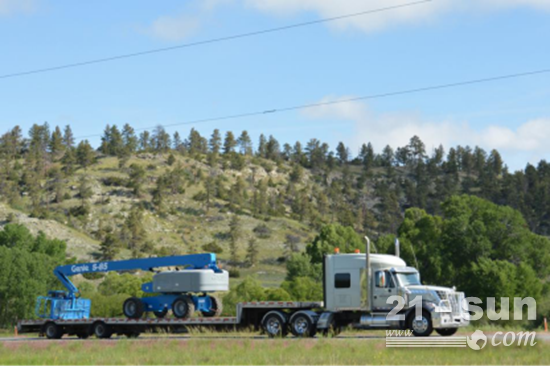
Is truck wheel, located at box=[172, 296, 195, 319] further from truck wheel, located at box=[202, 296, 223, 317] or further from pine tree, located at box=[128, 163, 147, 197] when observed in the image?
pine tree, located at box=[128, 163, 147, 197]

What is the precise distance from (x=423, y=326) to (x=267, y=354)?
29.3 feet

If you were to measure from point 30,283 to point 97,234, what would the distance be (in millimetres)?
69437

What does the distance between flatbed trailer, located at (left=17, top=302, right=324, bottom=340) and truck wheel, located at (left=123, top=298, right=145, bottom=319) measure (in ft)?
2.52

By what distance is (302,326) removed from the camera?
2748 centimetres

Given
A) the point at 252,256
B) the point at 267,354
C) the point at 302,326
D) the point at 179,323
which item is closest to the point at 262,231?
the point at 252,256

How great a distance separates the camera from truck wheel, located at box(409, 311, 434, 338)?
2556 cm

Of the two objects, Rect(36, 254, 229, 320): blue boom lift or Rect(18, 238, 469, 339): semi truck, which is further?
Rect(36, 254, 229, 320): blue boom lift

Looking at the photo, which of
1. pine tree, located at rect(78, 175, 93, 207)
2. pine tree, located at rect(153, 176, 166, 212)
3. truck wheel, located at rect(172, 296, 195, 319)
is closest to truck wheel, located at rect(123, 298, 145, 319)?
truck wheel, located at rect(172, 296, 195, 319)

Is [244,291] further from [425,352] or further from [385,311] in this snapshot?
[425,352]

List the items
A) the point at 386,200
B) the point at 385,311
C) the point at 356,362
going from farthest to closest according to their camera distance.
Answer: the point at 386,200, the point at 385,311, the point at 356,362

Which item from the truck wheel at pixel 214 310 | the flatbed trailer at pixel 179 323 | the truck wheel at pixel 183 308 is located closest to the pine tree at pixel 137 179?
the flatbed trailer at pixel 179 323

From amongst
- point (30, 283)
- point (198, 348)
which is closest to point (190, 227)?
point (30, 283)

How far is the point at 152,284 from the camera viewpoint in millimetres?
32344

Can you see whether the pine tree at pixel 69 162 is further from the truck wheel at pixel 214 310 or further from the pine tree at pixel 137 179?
the truck wheel at pixel 214 310
